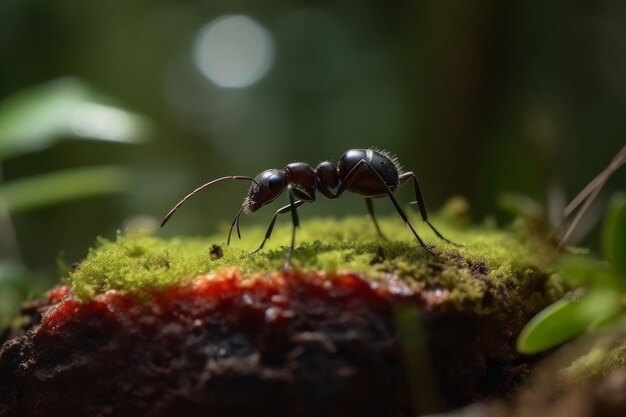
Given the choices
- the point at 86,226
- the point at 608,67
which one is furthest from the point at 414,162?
the point at 86,226

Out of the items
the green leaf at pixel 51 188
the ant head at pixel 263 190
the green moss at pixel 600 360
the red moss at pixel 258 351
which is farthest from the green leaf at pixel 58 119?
the green moss at pixel 600 360

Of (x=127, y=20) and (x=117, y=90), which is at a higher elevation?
(x=127, y=20)

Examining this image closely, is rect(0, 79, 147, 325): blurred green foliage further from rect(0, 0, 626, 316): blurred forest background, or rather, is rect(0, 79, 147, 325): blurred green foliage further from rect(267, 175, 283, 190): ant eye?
rect(267, 175, 283, 190): ant eye

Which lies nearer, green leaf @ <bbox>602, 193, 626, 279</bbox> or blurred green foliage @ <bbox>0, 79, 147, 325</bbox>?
green leaf @ <bbox>602, 193, 626, 279</bbox>

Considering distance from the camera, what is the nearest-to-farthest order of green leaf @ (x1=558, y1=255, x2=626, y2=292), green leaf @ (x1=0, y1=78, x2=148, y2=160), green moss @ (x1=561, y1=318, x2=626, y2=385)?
green leaf @ (x1=558, y1=255, x2=626, y2=292), green moss @ (x1=561, y1=318, x2=626, y2=385), green leaf @ (x1=0, y1=78, x2=148, y2=160)

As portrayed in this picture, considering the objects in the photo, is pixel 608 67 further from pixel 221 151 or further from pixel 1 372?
pixel 1 372

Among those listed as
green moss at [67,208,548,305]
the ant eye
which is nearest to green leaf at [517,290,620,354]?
green moss at [67,208,548,305]

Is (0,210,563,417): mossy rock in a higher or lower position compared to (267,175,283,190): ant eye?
lower
